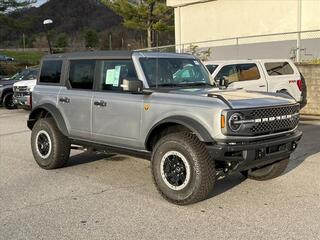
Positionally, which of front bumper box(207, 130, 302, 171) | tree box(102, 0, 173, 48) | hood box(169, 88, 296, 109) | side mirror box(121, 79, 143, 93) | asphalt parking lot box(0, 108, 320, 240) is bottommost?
asphalt parking lot box(0, 108, 320, 240)

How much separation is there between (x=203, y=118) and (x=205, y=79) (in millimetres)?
1697

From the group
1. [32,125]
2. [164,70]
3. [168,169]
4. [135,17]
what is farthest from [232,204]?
[135,17]

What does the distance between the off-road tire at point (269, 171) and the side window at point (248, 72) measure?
6.49m

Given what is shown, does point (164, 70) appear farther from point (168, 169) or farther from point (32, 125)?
point (32, 125)

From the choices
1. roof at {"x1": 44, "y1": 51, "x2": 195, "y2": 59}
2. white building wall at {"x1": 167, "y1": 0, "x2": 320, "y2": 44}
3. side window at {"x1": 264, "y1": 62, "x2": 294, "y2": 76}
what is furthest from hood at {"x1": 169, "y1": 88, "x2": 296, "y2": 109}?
white building wall at {"x1": 167, "y1": 0, "x2": 320, "y2": 44}

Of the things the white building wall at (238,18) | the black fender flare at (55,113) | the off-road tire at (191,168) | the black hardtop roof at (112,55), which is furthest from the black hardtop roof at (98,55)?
the white building wall at (238,18)

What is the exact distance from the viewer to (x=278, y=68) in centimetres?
1396

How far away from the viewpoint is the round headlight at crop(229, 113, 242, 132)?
5535mm

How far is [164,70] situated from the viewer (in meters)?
6.86

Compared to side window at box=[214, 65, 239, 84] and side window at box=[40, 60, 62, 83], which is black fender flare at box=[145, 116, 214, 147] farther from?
side window at box=[214, 65, 239, 84]

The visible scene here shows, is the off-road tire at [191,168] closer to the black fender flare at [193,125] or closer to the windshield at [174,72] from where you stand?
the black fender flare at [193,125]

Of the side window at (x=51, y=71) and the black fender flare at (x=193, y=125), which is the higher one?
the side window at (x=51, y=71)

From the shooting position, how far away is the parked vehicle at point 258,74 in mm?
13109

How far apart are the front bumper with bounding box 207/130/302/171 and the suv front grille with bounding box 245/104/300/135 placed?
0.44 feet
